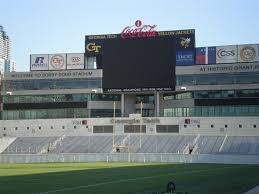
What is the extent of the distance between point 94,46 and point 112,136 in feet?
62.4

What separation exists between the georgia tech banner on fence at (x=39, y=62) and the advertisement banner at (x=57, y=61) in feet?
2.91

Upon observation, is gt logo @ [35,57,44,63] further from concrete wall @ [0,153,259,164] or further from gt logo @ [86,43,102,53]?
concrete wall @ [0,153,259,164]

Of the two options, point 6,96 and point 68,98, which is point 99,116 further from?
point 6,96

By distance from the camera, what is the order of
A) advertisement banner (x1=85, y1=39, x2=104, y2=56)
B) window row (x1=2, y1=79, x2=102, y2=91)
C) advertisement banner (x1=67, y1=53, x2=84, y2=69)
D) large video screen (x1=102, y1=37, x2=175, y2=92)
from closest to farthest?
1. large video screen (x1=102, y1=37, x2=175, y2=92)
2. advertisement banner (x1=85, y1=39, x2=104, y2=56)
3. window row (x1=2, y1=79, x2=102, y2=91)
4. advertisement banner (x1=67, y1=53, x2=84, y2=69)

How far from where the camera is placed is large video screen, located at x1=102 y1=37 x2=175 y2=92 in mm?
109375

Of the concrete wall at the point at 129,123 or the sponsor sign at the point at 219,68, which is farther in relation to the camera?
the sponsor sign at the point at 219,68

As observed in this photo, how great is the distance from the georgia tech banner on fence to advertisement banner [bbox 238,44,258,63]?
40.7m

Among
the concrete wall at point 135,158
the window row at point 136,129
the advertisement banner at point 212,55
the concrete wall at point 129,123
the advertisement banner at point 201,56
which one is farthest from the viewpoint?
the advertisement banner at point 201,56

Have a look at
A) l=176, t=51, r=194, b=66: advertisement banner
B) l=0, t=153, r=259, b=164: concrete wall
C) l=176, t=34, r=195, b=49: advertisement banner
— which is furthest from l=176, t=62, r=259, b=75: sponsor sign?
l=0, t=153, r=259, b=164: concrete wall

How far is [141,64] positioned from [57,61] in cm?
2159

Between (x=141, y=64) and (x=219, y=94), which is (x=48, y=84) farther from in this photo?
(x=219, y=94)

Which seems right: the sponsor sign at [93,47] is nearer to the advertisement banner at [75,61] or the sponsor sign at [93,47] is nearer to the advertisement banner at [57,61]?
the advertisement banner at [75,61]

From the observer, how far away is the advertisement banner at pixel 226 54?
11188 cm

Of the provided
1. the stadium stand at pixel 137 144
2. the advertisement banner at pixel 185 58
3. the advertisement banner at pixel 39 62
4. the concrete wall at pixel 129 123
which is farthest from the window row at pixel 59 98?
the advertisement banner at pixel 185 58
